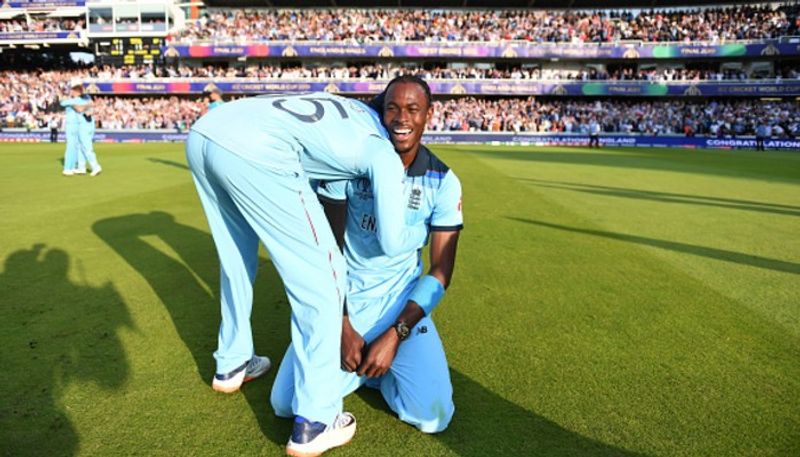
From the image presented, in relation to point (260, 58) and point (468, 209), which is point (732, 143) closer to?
point (468, 209)

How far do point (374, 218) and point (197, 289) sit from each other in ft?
9.47

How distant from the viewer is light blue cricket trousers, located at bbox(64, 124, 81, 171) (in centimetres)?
1386

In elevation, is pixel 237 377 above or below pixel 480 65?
below

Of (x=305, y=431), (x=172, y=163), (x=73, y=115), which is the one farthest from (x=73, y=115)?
(x=305, y=431)

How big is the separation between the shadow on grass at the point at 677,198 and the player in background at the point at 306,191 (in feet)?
34.4

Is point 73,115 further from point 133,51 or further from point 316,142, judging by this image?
point 133,51

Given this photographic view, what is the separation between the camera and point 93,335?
4.08m

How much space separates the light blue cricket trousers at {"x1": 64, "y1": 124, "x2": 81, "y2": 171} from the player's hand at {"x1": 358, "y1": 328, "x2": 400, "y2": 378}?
14043 millimetres

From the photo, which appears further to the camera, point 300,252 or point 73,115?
point 73,115

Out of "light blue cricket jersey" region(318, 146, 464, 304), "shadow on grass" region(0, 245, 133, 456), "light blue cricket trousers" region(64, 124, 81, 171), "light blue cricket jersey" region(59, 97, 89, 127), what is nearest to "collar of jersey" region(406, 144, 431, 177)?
"light blue cricket jersey" region(318, 146, 464, 304)

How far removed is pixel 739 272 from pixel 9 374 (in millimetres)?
7018

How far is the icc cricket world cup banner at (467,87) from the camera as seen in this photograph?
42281 millimetres

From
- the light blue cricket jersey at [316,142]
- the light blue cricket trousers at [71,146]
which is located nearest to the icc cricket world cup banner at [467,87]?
the light blue cricket trousers at [71,146]

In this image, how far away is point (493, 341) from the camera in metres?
4.12
